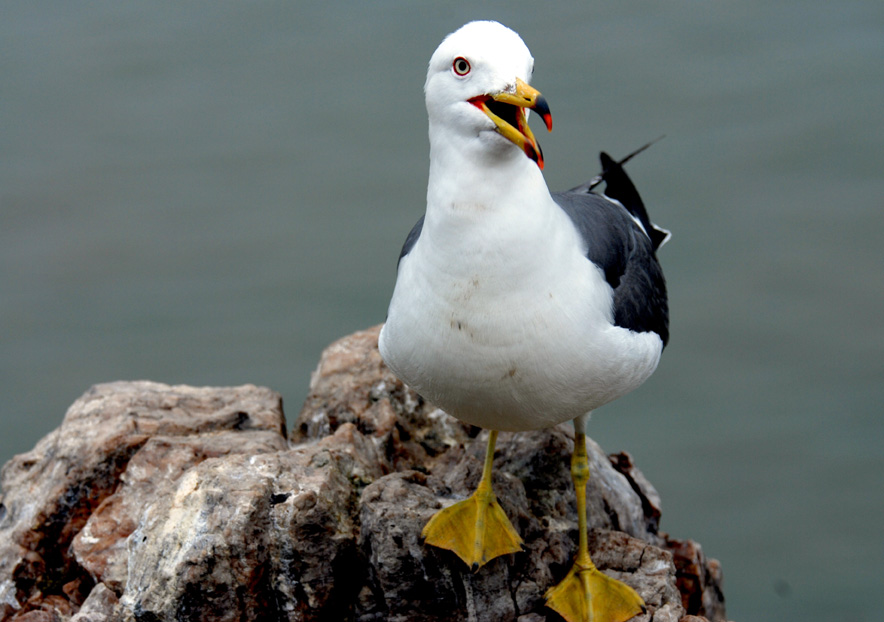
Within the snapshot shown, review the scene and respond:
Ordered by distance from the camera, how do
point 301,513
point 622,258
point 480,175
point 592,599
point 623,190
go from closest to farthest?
point 480,175 < point 301,513 < point 592,599 < point 622,258 < point 623,190

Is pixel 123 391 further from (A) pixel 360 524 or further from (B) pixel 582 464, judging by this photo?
(B) pixel 582 464

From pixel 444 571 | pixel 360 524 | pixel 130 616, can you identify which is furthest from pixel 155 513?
pixel 444 571

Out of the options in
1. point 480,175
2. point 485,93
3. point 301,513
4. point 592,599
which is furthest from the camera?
point 592,599

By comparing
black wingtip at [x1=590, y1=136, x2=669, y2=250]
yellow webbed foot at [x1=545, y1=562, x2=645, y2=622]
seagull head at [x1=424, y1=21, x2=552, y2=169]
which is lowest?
yellow webbed foot at [x1=545, y1=562, x2=645, y2=622]

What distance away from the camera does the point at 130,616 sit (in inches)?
156

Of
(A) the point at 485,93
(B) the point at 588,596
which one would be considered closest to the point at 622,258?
(A) the point at 485,93

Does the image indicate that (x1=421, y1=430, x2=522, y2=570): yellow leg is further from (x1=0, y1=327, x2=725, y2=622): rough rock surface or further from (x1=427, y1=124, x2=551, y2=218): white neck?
(x1=427, y1=124, x2=551, y2=218): white neck

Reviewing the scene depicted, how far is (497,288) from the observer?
369 cm

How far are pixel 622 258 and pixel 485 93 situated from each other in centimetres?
124

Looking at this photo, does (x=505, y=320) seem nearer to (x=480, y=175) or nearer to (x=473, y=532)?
(x=480, y=175)

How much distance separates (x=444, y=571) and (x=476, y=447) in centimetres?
110

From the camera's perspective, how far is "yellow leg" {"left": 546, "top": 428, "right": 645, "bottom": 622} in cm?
416

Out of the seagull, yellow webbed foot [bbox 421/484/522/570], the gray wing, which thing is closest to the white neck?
the seagull

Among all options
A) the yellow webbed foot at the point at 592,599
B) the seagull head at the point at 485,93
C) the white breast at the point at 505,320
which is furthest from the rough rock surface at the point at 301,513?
the seagull head at the point at 485,93
